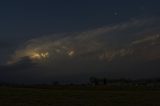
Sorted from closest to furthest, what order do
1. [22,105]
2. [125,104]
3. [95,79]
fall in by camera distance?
[22,105] < [125,104] < [95,79]

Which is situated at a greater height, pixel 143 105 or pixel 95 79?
pixel 95 79

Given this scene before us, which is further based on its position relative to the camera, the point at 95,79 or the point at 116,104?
the point at 95,79

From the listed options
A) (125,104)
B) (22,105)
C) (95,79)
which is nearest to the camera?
(22,105)

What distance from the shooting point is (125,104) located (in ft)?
140

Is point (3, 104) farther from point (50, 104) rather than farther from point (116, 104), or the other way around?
point (116, 104)

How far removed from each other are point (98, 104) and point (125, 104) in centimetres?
294

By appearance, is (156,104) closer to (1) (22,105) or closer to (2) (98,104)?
(2) (98,104)

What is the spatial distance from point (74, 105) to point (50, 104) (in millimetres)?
2630

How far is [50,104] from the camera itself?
41344 mm

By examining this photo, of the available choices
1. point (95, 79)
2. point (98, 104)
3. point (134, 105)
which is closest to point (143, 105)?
point (134, 105)

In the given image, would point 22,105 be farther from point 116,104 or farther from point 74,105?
point 116,104

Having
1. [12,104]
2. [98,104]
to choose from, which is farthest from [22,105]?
[98,104]

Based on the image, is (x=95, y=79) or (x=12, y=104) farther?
(x=95, y=79)

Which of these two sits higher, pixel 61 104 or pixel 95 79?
pixel 95 79
